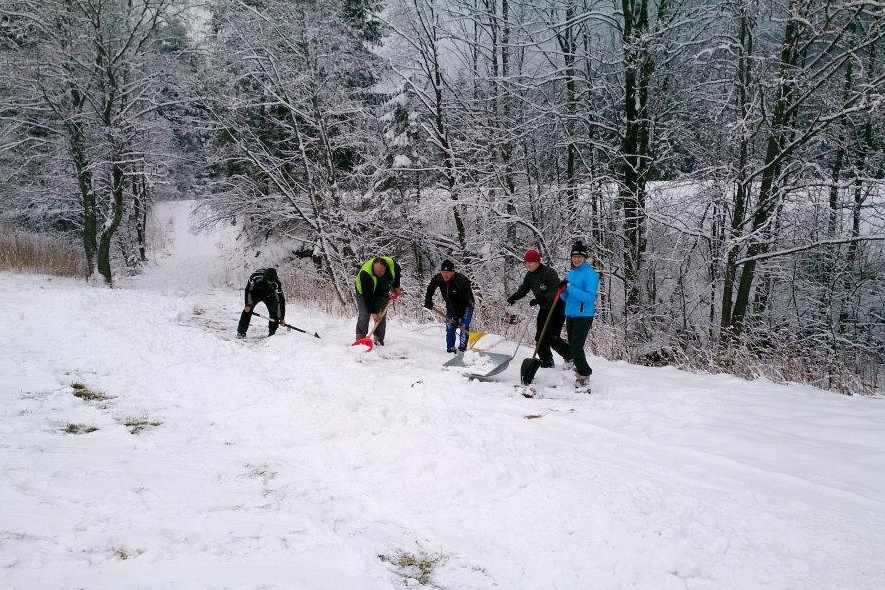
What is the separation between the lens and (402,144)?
16.4 m

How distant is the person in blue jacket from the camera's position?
6125mm

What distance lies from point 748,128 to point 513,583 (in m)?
9.88

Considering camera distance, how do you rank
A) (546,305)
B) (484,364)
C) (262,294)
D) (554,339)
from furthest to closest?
(262,294) → (484,364) → (546,305) → (554,339)

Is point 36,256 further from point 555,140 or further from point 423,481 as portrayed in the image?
point 423,481

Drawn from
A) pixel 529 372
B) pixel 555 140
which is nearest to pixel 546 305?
pixel 529 372

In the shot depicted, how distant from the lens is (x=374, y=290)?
856cm

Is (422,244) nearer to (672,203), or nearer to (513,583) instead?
(672,203)

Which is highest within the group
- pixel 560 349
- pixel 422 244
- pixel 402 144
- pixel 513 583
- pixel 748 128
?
pixel 402 144

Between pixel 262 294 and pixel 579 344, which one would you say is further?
pixel 262 294

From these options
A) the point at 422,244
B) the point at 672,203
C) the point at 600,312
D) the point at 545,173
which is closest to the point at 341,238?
the point at 422,244

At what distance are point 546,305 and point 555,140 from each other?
818 cm

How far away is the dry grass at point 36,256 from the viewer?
1655cm

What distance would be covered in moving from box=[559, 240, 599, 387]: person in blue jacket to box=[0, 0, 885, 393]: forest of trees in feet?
9.94

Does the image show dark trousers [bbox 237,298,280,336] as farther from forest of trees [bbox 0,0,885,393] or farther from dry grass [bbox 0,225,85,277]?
dry grass [bbox 0,225,85,277]
